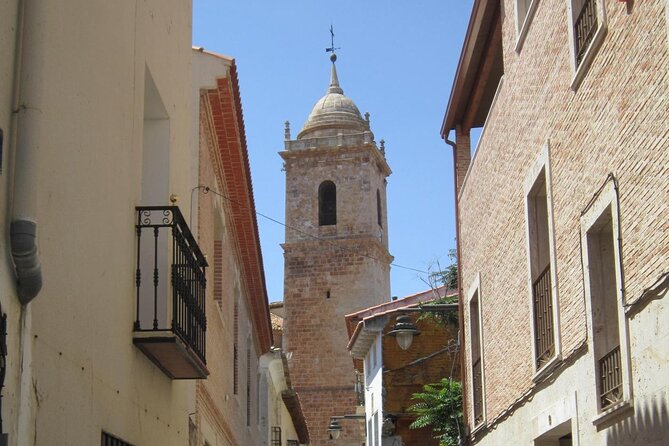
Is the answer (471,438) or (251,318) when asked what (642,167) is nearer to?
(471,438)

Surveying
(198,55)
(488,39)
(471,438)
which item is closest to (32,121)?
(198,55)

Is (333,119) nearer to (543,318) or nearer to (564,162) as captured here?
(543,318)

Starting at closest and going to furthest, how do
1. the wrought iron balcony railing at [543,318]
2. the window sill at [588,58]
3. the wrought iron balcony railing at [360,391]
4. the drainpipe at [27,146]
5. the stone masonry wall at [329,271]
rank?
the drainpipe at [27,146] < the window sill at [588,58] < the wrought iron balcony railing at [543,318] < the wrought iron balcony railing at [360,391] < the stone masonry wall at [329,271]

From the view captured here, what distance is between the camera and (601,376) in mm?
8297

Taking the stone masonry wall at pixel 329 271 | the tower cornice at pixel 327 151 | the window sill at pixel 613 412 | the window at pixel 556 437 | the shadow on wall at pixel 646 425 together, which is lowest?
the shadow on wall at pixel 646 425

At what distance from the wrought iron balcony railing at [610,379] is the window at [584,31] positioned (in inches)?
80.7

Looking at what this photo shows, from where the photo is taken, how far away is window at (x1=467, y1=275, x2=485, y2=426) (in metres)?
14.3

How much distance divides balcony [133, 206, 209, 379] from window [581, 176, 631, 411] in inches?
115

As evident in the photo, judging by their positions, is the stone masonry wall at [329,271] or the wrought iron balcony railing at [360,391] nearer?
the wrought iron balcony railing at [360,391]

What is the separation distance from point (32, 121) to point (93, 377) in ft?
5.94

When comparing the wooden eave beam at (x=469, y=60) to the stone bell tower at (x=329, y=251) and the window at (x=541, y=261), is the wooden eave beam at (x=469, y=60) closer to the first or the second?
the window at (x=541, y=261)

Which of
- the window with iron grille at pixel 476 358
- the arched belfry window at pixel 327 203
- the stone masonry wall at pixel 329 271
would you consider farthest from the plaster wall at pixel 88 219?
the arched belfry window at pixel 327 203

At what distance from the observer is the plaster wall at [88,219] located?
535 cm

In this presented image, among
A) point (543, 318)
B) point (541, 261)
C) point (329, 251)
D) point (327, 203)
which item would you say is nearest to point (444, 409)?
point (541, 261)
